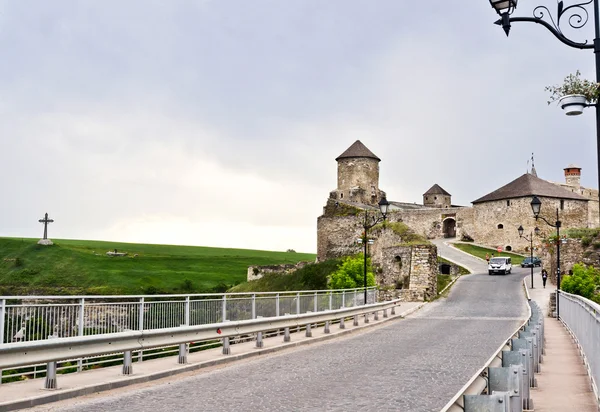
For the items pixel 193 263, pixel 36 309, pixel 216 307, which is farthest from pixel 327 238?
pixel 36 309

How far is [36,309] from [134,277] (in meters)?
74.6

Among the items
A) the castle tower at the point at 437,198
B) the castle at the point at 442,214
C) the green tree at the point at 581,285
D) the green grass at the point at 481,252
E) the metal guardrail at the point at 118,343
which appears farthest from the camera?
the castle tower at the point at 437,198

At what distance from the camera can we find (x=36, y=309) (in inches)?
442

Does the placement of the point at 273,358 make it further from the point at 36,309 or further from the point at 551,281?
the point at 551,281

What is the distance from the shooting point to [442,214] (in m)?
97.4

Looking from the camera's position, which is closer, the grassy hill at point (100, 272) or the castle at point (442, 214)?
the grassy hill at point (100, 272)

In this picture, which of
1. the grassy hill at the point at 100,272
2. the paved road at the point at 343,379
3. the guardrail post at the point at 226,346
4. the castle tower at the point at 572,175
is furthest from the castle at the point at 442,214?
the guardrail post at the point at 226,346

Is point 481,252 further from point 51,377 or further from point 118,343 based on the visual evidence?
point 51,377

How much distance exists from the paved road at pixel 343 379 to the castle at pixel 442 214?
40.2 meters

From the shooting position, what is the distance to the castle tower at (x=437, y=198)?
124 m

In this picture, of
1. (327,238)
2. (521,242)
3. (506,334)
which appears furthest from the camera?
(521,242)

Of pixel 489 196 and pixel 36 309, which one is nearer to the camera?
pixel 36 309

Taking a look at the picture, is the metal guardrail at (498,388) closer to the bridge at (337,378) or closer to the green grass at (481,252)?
the bridge at (337,378)

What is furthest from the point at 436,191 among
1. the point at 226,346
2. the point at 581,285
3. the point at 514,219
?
the point at 226,346
